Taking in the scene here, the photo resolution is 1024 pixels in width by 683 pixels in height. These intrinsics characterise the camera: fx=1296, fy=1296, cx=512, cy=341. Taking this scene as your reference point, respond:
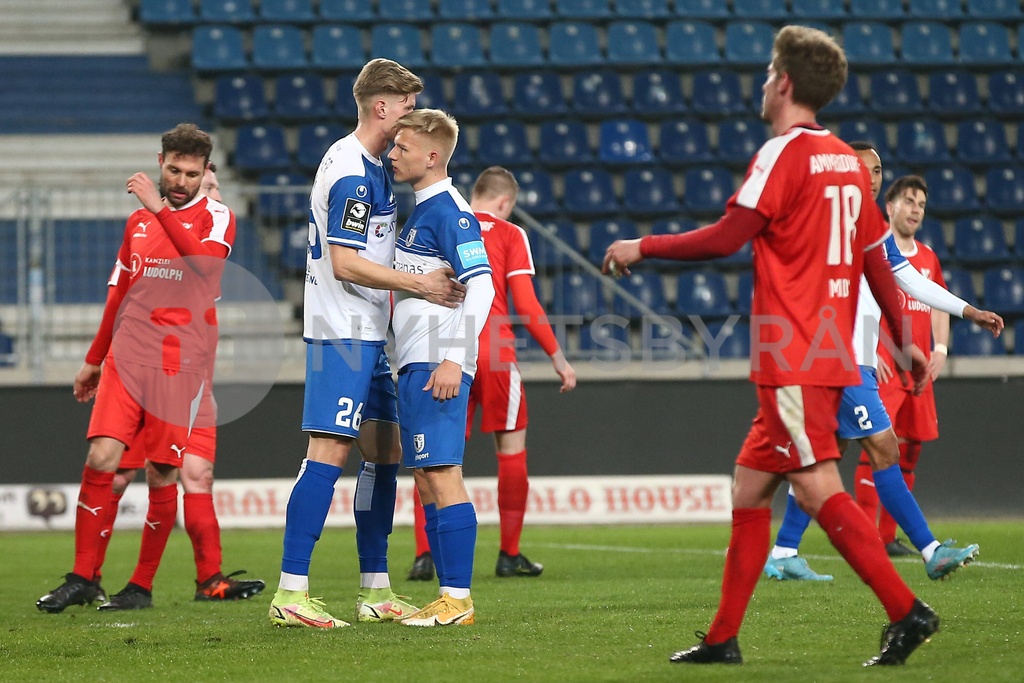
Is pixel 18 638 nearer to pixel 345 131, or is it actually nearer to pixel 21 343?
pixel 21 343

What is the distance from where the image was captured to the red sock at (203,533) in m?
6.27

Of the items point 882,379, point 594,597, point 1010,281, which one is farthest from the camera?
point 1010,281

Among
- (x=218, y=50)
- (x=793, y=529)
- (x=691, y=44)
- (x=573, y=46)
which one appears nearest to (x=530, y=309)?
(x=793, y=529)

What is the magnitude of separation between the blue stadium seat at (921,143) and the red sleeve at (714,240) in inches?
484

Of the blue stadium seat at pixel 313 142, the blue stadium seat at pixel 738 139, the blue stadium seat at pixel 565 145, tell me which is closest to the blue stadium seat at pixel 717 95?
the blue stadium seat at pixel 738 139

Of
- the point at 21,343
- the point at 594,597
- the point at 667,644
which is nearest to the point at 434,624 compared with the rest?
the point at 667,644

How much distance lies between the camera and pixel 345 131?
15.0 meters

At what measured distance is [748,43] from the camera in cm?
1620

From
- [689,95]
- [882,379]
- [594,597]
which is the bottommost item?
[594,597]

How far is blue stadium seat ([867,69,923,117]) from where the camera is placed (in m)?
15.8

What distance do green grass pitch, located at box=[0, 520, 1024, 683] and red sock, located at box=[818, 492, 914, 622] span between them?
0.20m

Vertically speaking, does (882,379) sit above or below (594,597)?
above

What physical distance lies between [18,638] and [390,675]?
184 centimetres

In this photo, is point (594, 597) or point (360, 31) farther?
point (360, 31)
